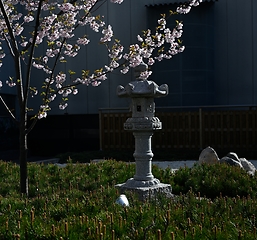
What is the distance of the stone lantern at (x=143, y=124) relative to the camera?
695cm

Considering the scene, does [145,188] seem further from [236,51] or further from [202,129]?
[236,51]

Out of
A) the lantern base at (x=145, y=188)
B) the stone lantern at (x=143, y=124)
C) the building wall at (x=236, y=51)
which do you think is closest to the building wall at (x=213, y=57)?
the building wall at (x=236, y=51)

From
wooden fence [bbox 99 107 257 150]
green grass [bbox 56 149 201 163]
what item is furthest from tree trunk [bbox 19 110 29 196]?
wooden fence [bbox 99 107 257 150]

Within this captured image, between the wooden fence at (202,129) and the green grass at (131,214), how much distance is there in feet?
24.6

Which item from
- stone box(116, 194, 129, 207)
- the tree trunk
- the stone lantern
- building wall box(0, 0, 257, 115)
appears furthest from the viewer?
building wall box(0, 0, 257, 115)

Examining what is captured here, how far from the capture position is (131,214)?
4.46 m

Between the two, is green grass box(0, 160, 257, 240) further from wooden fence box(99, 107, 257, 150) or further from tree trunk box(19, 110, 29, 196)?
wooden fence box(99, 107, 257, 150)

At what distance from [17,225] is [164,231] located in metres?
1.43

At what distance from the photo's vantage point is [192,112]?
15.3 m

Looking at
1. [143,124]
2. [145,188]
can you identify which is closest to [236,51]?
[143,124]

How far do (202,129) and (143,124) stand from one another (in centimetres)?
876

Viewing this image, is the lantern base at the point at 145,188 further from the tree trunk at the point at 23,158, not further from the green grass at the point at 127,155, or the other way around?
the green grass at the point at 127,155

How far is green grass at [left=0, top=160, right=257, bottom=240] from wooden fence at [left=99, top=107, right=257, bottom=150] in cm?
751

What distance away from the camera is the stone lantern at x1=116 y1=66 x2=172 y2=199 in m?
6.95
